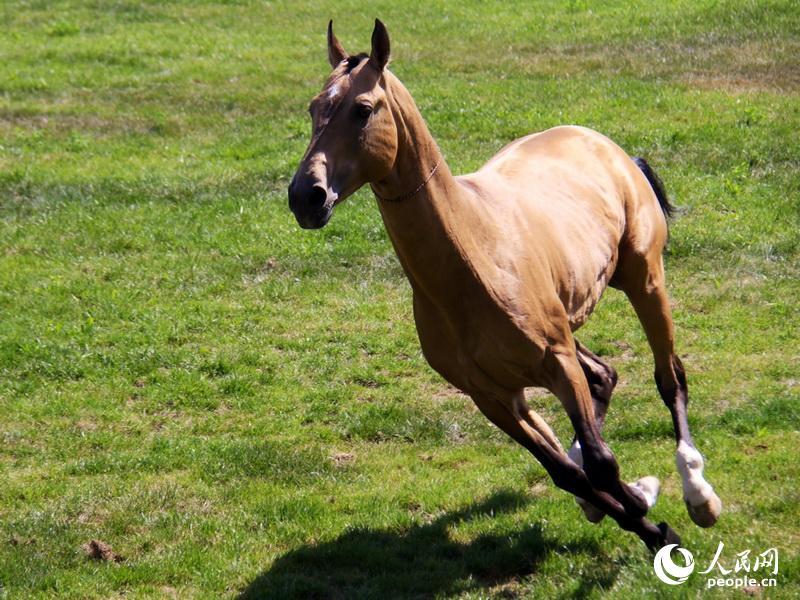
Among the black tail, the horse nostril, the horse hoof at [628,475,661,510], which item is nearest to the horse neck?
the horse nostril

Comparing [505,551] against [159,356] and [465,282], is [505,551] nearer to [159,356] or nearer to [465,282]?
[465,282]

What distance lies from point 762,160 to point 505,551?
723cm

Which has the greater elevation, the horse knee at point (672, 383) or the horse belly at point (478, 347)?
the horse belly at point (478, 347)

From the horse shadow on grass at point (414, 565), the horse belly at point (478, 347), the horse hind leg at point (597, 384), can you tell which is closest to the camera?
the horse belly at point (478, 347)

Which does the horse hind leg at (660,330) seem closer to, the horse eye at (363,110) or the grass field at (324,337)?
the grass field at (324,337)

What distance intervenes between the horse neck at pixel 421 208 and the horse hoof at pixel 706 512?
1786 millimetres

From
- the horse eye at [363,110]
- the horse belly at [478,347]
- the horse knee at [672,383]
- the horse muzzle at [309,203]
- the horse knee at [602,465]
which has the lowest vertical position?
the horse knee at [672,383]

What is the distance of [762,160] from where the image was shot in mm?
12141

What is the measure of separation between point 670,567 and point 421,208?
209 centimetres

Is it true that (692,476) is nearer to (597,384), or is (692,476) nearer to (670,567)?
(670,567)

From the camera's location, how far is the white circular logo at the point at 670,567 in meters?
5.56

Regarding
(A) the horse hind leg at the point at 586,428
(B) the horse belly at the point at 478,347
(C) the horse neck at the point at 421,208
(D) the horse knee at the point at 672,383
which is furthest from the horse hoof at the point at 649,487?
(C) the horse neck at the point at 421,208

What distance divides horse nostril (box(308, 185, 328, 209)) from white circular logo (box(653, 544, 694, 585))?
2.45m

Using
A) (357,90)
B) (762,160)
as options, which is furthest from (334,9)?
(357,90)
